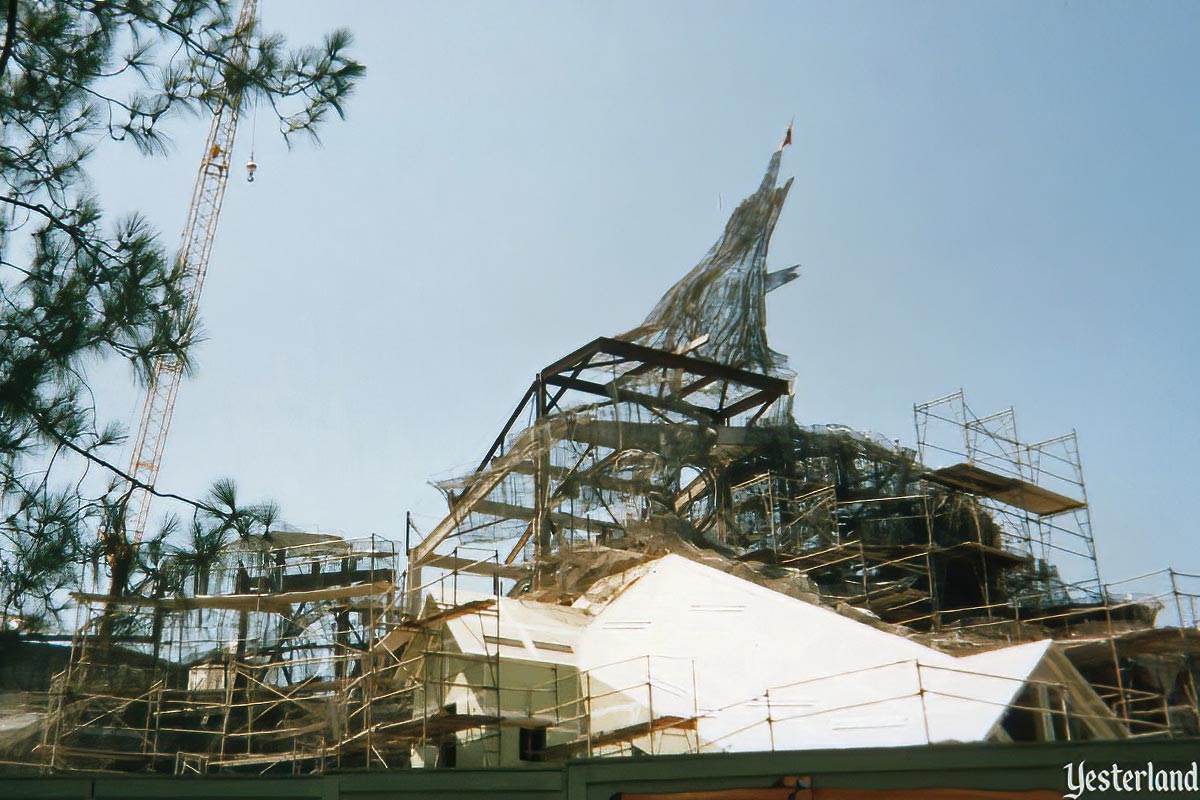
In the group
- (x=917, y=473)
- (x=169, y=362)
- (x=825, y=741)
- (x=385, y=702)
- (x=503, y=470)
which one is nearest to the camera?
(x=169, y=362)

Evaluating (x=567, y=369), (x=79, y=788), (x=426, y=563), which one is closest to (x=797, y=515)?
(x=567, y=369)

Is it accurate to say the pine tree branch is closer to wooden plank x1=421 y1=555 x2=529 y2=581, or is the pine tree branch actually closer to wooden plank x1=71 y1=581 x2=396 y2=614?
wooden plank x1=71 y1=581 x2=396 y2=614

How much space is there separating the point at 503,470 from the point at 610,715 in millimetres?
9350

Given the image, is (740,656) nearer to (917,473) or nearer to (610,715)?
(610,715)

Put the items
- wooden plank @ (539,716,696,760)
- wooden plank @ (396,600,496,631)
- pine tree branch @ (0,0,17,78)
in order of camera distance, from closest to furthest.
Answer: pine tree branch @ (0,0,17,78) → wooden plank @ (539,716,696,760) → wooden plank @ (396,600,496,631)

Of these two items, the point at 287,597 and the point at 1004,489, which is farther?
the point at 1004,489

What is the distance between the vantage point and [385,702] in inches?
915
